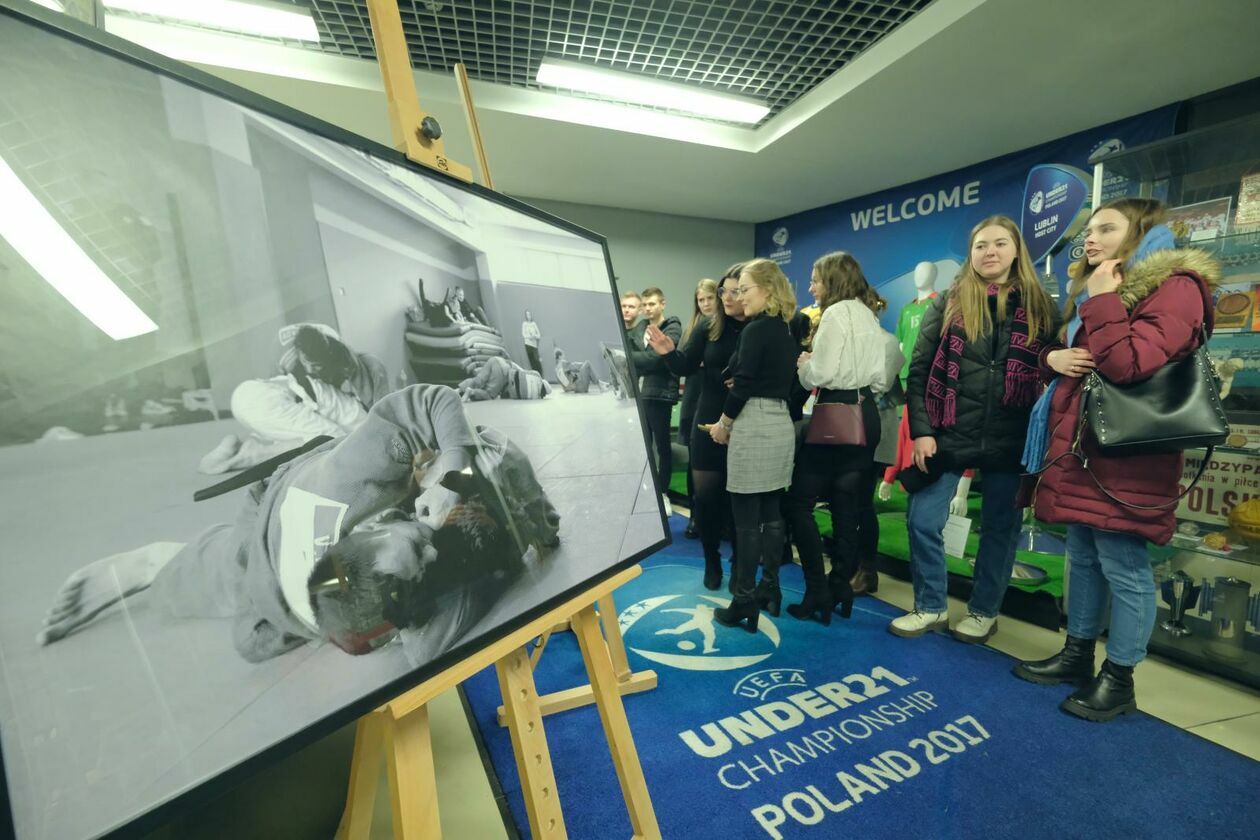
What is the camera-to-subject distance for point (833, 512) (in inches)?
86.4

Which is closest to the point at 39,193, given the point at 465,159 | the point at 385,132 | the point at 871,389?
the point at 871,389

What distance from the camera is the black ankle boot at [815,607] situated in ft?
7.23

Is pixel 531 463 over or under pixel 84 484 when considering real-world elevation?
under

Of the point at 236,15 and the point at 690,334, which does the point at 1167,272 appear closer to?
the point at 690,334

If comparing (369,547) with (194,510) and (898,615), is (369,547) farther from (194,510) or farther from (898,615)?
(898,615)

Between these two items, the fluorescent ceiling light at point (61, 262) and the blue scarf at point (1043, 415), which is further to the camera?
the blue scarf at point (1043, 415)

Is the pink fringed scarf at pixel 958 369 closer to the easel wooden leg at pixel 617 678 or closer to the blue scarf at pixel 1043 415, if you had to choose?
the blue scarf at pixel 1043 415

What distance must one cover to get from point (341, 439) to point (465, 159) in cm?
448

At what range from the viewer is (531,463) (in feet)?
3.12

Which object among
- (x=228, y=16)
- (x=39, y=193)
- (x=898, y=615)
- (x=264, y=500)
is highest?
(x=228, y=16)

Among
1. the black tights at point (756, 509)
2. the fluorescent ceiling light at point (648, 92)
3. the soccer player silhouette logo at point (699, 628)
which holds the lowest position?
the soccer player silhouette logo at point (699, 628)

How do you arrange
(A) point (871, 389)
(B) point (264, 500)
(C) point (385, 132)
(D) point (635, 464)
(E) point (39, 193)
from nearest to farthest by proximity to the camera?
(E) point (39, 193) < (B) point (264, 500) < (D) point (635, 464) < (A) point (871, 389) < (C) point (385, 132)

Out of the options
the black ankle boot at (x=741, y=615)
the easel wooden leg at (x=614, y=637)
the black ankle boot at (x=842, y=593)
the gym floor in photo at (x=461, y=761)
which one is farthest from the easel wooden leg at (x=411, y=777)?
the black ankle boot at (x=842, y=593)

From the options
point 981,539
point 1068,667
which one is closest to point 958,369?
point 981,539
